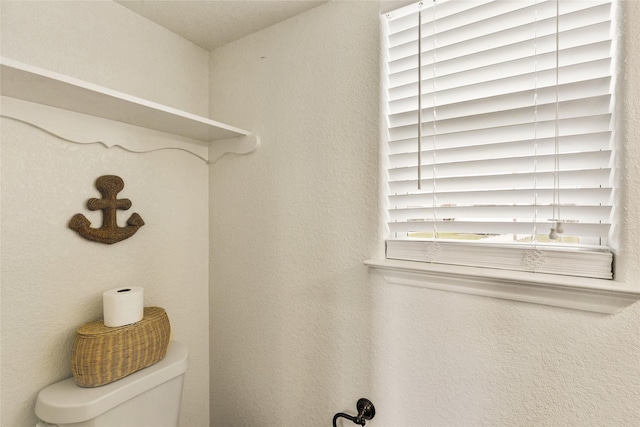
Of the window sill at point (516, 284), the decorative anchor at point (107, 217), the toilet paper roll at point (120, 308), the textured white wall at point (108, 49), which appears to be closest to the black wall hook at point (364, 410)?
the window sill at point (516, 284)

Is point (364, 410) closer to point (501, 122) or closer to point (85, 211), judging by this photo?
point (501, 122)

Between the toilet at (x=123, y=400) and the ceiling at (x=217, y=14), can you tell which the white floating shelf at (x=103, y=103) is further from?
the toilet at (x=123, y=400)

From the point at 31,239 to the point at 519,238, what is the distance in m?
1.30

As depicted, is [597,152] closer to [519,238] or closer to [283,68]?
[519,238]

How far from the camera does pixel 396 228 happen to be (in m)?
0.95

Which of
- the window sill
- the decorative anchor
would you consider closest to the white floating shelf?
the decorative anchor

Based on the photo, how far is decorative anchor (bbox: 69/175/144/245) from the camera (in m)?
0.94

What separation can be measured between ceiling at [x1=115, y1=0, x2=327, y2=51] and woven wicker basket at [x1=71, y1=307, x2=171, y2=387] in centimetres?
103

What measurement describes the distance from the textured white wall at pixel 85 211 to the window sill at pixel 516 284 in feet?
2.58

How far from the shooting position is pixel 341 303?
1.01 metres

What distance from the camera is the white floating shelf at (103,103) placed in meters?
0.70

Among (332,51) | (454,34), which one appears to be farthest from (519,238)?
(332,51)

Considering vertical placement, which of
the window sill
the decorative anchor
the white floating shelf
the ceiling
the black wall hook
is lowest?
the black wall hook

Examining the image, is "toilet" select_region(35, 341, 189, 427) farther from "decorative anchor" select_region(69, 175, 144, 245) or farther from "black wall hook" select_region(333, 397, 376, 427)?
"black wall hook" select_region(333, 397, 376, 427)
